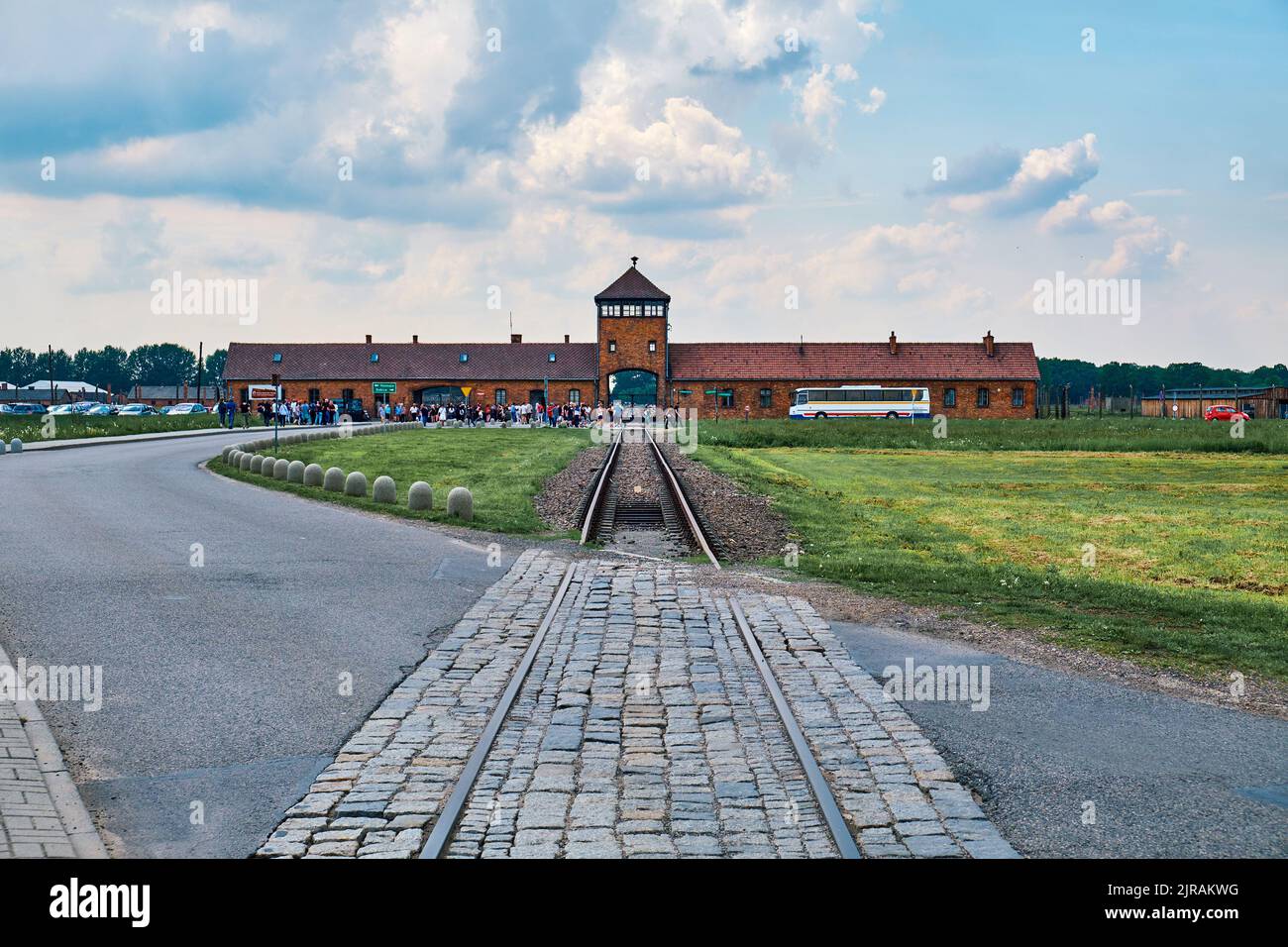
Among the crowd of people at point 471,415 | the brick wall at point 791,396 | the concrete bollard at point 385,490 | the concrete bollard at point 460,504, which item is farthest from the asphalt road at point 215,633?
the brick wall at point 791,396

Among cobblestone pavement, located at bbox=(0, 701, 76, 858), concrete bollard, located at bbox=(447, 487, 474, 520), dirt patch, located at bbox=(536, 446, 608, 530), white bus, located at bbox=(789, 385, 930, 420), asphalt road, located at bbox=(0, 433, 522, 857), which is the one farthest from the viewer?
white bus, located at bbox=(789, 385, 930, 420)

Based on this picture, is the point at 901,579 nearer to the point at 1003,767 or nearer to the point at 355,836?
the point at 1003,767

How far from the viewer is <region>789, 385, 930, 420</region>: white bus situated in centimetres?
8112

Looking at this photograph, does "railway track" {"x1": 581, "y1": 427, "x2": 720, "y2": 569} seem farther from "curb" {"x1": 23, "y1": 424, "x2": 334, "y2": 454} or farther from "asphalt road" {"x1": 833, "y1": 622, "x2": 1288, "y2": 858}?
"curb" {"x1": 23, "y1": 424, "x2": 334, "y2": 454}

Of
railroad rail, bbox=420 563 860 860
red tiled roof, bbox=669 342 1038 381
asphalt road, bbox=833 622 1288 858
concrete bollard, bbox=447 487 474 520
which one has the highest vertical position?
red tiled roof, bbox=669 342 1038 381

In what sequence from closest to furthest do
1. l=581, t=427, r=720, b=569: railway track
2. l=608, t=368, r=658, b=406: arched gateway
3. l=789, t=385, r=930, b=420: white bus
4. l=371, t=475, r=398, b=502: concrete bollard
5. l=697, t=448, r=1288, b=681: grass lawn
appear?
l=697, t=448, r=1288, b=681: grass lawn → l=581, t=427, r=720, b=569: railway track → l=371, t=475, r=398, b=502: concrete bollard → l=789, t=385, r=930, b=420: white bus → l=608, t=368, r=658, b=406: arched gateway

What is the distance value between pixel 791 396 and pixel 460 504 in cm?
6975

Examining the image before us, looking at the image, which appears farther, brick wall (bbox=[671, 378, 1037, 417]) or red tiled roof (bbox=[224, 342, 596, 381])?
red tiled roof (bbox=[224, 342, 596, 381])

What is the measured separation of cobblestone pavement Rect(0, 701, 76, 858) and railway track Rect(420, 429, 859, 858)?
166cm

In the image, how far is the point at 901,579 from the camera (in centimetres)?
1315

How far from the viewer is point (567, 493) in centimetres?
2403

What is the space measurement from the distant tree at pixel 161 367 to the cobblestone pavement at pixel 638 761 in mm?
194629

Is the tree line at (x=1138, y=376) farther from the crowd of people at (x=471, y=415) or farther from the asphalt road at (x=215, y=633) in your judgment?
the asphalt road at (x=215, y=633)

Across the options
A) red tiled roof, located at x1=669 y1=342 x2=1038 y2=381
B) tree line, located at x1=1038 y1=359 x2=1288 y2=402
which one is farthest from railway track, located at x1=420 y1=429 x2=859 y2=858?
tree line, located at x1=1038 y1=359 x2=1288 y2=402
